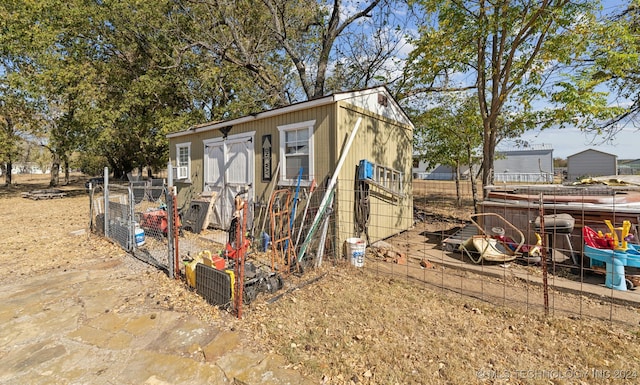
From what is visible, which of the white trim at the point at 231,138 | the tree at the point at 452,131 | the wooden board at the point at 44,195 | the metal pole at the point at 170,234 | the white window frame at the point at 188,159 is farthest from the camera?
the wooden board at the point at 44,195

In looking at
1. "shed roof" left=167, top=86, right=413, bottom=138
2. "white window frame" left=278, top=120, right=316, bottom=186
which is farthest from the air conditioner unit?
"white window frame" left=278, top=120, right=316, bottom=186

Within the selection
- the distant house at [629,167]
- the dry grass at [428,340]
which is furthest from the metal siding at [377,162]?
the distant house at [629,167]

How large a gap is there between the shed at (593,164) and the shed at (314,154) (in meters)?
37.2

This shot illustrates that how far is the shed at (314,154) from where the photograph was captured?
19.3 ft

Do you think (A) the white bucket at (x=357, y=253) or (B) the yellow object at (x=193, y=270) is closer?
(B) the yellow object at (x=193, y=270)

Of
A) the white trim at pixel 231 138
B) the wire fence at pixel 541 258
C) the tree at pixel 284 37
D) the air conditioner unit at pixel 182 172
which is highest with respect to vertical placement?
the tree at pixel 284 37

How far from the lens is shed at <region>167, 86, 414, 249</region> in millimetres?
5883

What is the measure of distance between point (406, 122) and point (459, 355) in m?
6.83

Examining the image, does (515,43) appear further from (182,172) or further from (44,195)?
(44,195)

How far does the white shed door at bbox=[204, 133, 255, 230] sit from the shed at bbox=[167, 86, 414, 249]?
0.02m

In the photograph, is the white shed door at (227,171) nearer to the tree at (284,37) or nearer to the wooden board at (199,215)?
the wooden board at (199,215)

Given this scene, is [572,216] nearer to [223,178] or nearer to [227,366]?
[227,366]

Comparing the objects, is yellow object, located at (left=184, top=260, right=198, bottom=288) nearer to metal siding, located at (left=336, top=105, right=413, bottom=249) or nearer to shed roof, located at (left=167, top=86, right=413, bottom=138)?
metal siding, located at (left=336, top=105, right=413, bottom=249)

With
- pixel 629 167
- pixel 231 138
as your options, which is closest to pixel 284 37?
pixel 231 138
